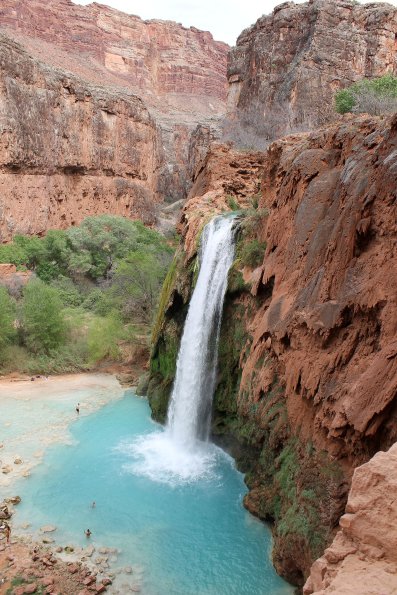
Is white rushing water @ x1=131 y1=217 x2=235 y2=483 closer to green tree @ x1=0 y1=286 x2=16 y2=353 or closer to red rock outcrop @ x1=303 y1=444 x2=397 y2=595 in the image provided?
red rock outcrop @ x1=303 y1=444 x2=397 y2=595

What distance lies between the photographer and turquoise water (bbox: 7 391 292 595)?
299 inches

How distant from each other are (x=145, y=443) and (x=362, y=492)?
31.8 ft

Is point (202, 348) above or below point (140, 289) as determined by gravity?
above

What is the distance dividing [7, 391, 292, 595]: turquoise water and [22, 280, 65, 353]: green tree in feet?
25.6

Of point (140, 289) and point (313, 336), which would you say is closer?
point (313, 336)

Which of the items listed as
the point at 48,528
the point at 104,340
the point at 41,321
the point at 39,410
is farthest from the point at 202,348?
the point at 41,321

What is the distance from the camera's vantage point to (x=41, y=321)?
63.2 feet

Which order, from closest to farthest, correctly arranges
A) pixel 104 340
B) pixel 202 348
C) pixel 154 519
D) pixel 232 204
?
pixel 154 519
pixel 202 348
pixel 232 204
pixel 104 340

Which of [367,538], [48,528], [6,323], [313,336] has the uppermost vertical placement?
[313,336]

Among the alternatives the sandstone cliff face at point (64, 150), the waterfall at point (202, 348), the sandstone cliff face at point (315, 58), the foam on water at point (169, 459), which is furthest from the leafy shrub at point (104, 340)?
the sandstone cliff face at point (64, 150)

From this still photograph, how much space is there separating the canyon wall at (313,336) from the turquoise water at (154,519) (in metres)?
0.53

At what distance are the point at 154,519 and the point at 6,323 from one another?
12227mm

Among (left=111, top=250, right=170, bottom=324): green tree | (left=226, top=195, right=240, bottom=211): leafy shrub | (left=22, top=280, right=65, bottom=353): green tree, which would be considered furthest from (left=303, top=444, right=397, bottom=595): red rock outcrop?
(left=111, top=250, right=170, bottom=324): green tree

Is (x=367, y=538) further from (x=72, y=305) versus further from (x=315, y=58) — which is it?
(x=315, y=58)
